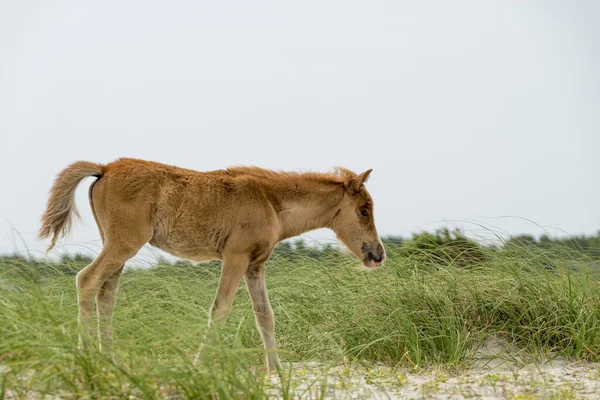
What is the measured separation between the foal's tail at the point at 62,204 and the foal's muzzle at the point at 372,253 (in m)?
3.15

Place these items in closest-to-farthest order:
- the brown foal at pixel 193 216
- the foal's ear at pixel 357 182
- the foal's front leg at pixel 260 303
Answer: the brown foal at pixel 193 216, the foal's front leg at pixel 260 303, the foal's ear at pixel 357 182

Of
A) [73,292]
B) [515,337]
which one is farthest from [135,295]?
[515,337]

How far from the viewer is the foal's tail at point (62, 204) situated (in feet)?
27.1

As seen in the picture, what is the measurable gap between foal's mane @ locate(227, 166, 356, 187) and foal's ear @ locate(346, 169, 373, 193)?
7 cm

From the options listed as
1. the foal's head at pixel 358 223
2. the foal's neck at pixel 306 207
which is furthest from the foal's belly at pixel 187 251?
the foal's head at pixel 358 223

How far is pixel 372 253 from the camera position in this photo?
9.00 m

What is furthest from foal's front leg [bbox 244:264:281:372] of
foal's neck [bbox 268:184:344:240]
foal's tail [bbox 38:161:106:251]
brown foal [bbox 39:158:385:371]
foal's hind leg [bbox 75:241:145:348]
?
foal's tail [bbox 38:161:106:251]

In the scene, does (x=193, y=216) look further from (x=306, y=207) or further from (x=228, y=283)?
(x=306, y=207)

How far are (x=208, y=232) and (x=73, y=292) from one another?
10.3 feet

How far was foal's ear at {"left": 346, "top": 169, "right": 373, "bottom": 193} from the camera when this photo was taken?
8820 millimetres

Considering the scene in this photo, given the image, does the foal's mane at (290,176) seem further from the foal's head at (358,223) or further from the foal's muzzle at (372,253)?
the foal's muzzle at (372,253)

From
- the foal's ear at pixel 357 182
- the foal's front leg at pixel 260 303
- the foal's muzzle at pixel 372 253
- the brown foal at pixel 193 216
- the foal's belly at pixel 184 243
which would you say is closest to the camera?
the brown foal at pixel 193 216

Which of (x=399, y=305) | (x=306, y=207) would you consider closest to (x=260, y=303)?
(x=306, y=207)

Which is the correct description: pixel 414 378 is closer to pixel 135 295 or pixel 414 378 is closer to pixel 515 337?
pixel 515 337
